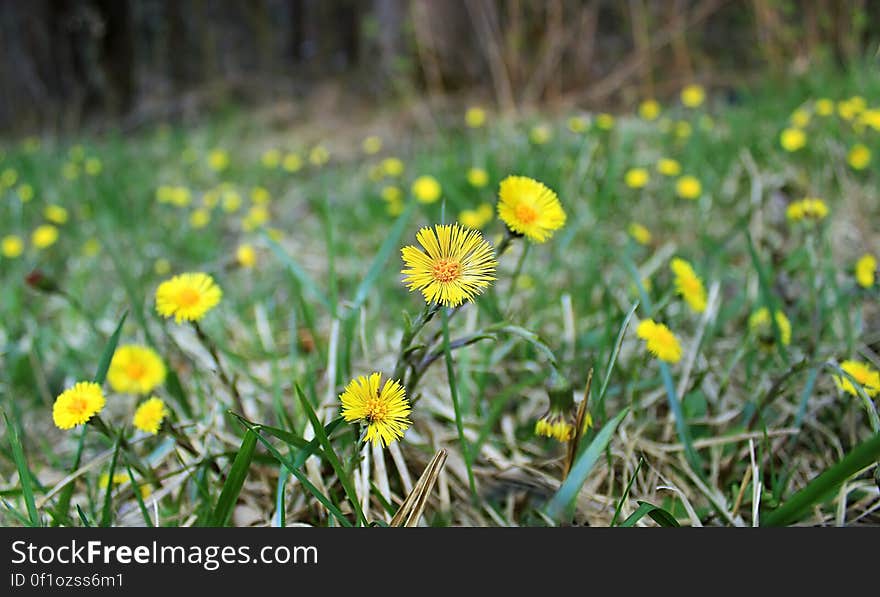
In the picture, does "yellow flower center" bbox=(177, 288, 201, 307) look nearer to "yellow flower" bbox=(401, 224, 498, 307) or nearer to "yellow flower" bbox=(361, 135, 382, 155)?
"yellow flower" bbox=(401, 224, 498, 307)

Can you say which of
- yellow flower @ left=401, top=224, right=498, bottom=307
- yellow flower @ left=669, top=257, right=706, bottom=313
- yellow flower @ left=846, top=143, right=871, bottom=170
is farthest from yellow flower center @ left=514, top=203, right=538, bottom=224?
yellow flower @ left=846, top=143, right=871, bottom=170

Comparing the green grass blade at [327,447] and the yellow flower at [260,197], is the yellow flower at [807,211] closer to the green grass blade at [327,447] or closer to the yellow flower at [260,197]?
the green grass blade at [327,447]

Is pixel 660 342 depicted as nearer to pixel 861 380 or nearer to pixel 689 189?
pixel 861 380

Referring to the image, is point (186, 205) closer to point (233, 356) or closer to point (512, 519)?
point (233, 356)

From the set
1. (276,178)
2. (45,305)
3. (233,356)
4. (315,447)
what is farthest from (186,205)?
(315,447)

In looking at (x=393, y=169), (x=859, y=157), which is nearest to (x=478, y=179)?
(x=393, y=169)

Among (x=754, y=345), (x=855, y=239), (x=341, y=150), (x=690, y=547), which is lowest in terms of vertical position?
(x=690, y=547)
